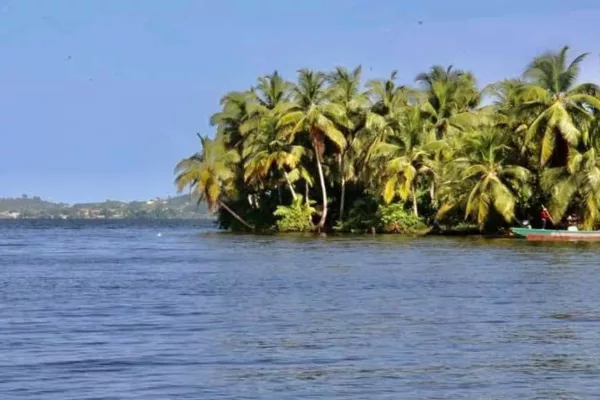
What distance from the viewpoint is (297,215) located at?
71.3m

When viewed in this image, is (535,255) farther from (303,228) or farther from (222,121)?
(222,121)

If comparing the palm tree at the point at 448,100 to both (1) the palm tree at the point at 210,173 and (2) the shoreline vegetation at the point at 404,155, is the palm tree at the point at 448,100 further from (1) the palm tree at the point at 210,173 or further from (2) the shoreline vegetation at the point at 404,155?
(1) the palm tree at the point at 210,173

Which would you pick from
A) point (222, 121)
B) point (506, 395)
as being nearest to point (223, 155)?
point (222, 121)

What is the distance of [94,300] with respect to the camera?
79.3 ft

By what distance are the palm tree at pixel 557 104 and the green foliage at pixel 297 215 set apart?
Answer: 19.7 metres

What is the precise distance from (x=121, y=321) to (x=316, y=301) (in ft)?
16.1

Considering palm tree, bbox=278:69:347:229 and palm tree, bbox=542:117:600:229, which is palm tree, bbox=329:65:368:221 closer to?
palm tree, bbox=278:69:347:229

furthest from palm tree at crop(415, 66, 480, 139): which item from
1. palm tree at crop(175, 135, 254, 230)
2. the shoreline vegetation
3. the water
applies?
the water

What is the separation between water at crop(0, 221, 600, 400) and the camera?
13039 mm

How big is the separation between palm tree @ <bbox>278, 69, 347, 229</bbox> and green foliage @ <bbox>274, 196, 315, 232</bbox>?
92 cm

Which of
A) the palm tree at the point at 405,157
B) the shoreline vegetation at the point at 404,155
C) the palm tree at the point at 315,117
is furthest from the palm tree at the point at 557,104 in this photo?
the palm tree at the point at 315,117

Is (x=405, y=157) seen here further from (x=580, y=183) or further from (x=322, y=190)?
(x=580, y=183)

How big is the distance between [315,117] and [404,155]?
6854 millimetres

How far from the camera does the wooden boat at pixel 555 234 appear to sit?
5138cm
